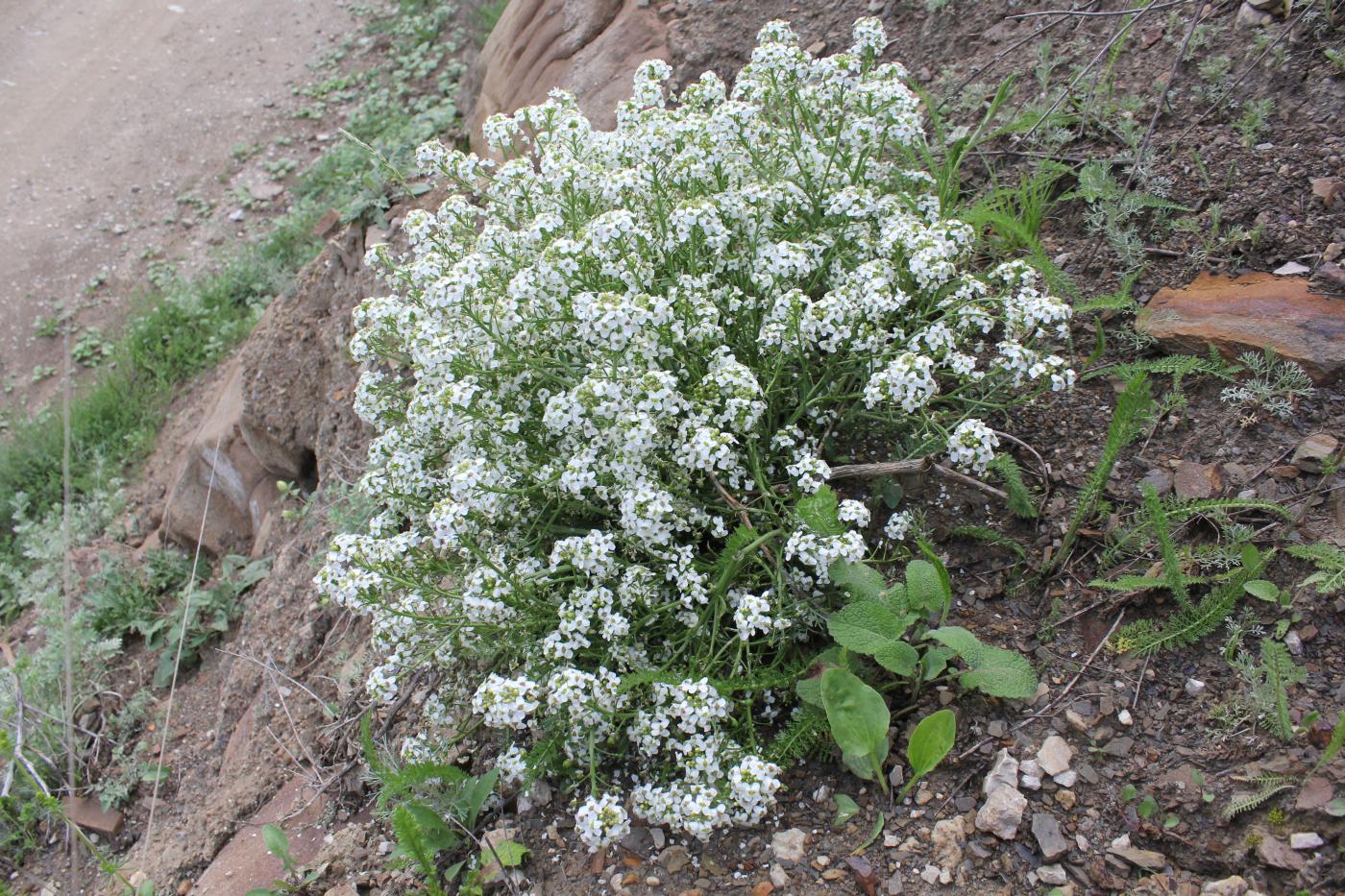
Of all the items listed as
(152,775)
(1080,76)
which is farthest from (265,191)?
(1080,76)

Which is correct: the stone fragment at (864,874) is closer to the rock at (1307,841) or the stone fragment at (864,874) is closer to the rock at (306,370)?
the rock at (1307,841)

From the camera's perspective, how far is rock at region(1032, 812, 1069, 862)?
2527 millimetres

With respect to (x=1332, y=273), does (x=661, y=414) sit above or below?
above

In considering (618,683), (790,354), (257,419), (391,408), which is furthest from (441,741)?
(257,419)

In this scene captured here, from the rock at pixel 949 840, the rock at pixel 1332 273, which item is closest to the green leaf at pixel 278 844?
the rock at pixel 949 840

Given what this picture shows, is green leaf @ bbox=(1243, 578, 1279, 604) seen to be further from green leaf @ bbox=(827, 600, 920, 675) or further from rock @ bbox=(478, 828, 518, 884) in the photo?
rock @ bbox=(478, 828, 518, 884)

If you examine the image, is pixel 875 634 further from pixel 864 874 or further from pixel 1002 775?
pixel 864 874

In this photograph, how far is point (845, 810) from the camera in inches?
109

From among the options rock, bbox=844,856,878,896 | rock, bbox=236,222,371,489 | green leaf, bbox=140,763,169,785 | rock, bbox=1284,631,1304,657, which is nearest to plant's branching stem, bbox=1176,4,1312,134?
rock, bbox=1284,631,1304,657

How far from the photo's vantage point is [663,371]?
2.94 metres

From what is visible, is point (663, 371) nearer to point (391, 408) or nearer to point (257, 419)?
point (391, 408)

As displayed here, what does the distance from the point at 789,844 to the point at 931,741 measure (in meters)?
0.49

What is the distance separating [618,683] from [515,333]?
119 cm

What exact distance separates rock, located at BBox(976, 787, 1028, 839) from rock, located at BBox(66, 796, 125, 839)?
14.6 feet
